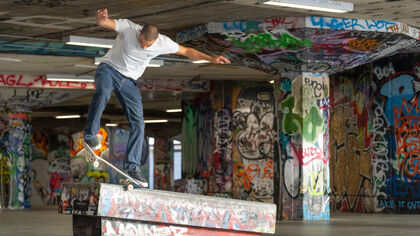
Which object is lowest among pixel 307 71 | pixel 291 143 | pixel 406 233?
pixel 406 233

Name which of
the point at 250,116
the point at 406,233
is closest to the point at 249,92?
the point at 250,116

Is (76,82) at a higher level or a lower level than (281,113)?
higher

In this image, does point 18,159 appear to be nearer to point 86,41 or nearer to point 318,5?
point 86,41

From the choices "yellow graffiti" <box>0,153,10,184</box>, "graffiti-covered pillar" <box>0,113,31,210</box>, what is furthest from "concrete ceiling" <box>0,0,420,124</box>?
"yellow graffiti" <box>0,153,10,184</box>

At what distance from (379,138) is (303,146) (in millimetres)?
6026

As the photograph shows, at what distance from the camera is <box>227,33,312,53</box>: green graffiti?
62.1ft

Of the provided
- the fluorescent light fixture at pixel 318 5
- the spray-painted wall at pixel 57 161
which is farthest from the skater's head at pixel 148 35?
the spray-painted wall at pixel 57 161

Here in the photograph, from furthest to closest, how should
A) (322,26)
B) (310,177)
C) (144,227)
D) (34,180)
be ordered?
(34,180)
(310,177)
(322,26)
(144,227)

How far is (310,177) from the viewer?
21.2m

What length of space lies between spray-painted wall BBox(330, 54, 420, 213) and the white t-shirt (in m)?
16.2

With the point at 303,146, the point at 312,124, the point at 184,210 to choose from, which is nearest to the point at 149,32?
the point at 184,210

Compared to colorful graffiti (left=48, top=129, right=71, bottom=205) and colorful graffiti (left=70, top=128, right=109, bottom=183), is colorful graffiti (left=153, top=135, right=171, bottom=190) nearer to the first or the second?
colorful graffiti (left=70, top=128, right=109, bottom=183)

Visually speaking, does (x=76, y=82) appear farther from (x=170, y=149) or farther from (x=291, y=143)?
(x=170, y=149)

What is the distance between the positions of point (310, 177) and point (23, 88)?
15.6 meters
